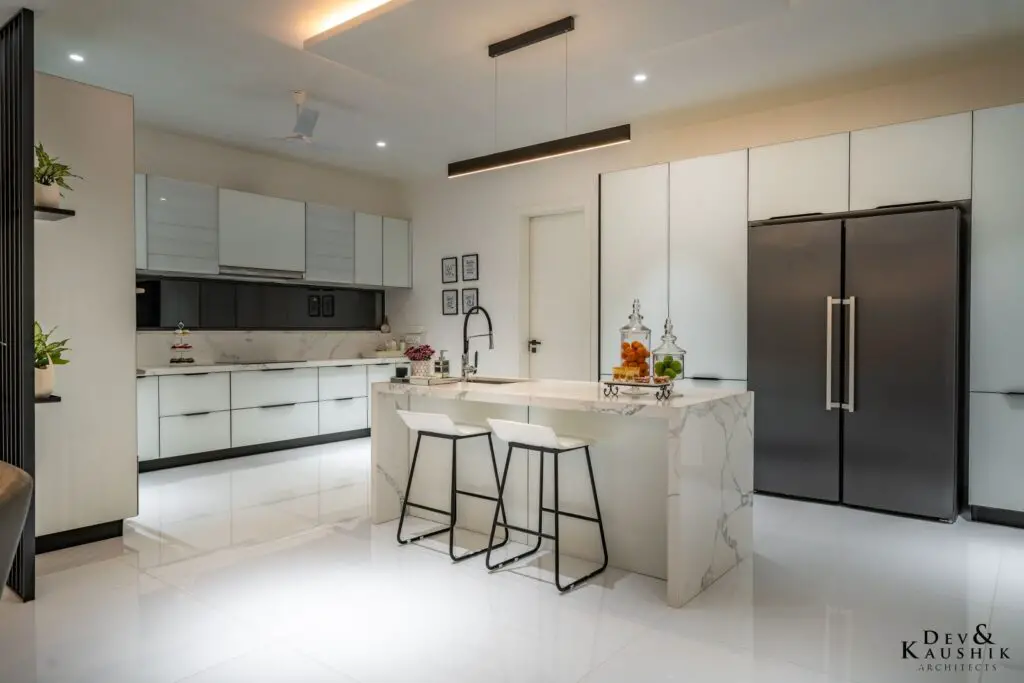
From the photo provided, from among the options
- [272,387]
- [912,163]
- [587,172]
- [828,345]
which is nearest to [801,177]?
[912,163]

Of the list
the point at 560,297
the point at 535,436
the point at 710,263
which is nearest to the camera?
the point at 535,436

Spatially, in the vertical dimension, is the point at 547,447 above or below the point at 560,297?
below

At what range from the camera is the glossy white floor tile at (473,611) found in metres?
2.16

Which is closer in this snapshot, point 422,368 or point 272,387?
point 422,368

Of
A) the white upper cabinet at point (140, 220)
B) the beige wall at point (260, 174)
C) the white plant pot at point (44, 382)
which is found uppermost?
the beige wall at point (260, 174)

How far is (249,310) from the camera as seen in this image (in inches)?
248

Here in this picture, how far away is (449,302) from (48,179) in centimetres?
427

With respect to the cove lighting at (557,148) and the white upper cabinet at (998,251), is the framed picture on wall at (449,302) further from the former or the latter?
the white upper cabinet at (998,251)

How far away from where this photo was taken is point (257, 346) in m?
6.36

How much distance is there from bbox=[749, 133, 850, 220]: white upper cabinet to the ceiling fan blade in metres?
3.26

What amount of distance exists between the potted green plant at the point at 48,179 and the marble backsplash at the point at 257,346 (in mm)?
2457

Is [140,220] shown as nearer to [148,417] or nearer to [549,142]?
[148,417]

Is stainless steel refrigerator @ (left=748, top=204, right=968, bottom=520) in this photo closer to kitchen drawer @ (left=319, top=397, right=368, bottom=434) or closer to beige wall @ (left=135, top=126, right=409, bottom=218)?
kitchen drawer @ (left=319, top=397, right=368, bottom=434)

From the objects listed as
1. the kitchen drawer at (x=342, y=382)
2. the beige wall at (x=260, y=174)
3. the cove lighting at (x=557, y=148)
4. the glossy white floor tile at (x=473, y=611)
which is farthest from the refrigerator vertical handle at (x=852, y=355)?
the beige wall at (x=260, y=174)
